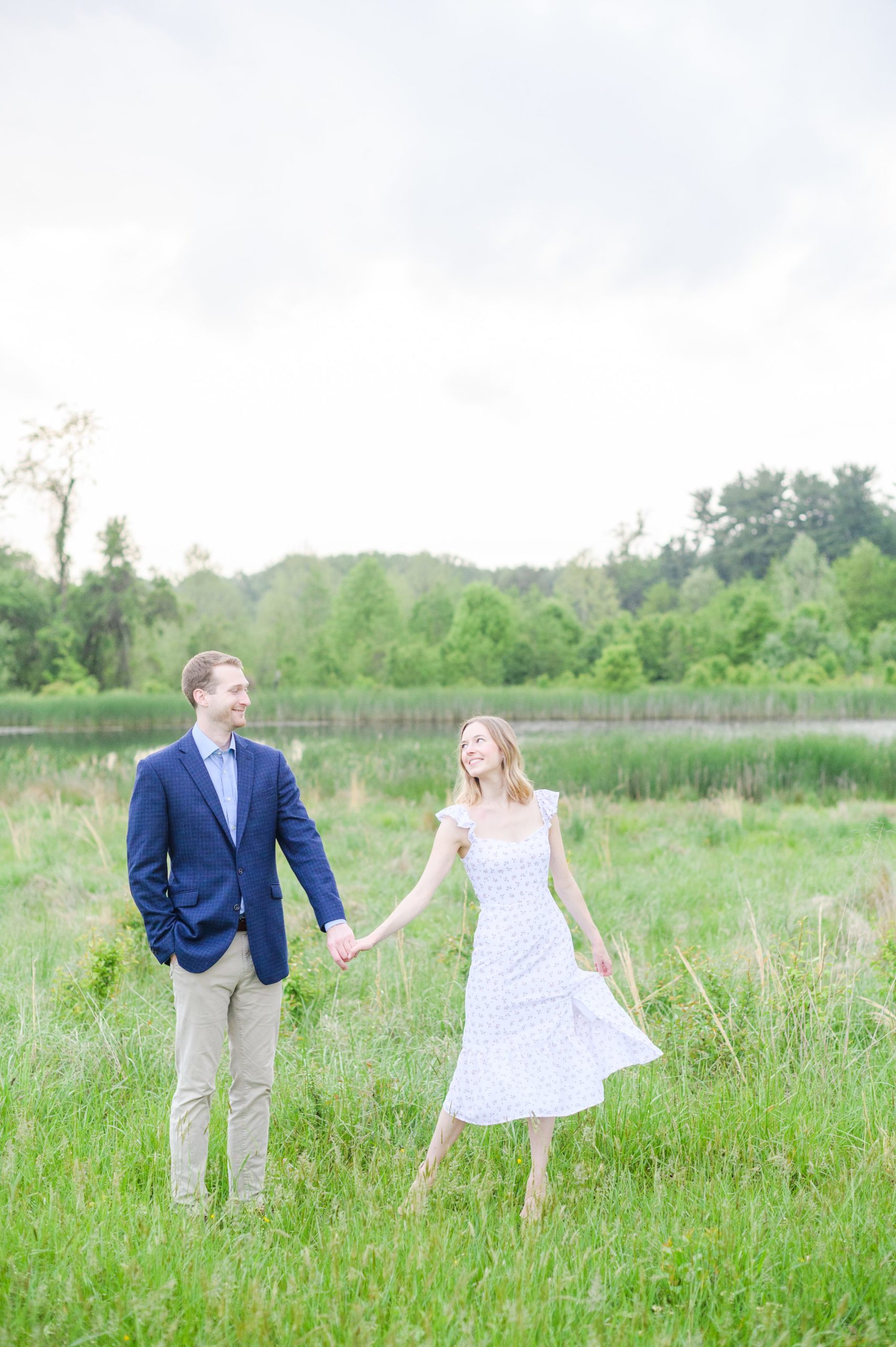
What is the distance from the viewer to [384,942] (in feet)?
20.4

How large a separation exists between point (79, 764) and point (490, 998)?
16057 millimetres

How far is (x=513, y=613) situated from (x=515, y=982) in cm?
5637

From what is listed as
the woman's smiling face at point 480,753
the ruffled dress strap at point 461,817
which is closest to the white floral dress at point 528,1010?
the ruffled dress strap at point 461,817

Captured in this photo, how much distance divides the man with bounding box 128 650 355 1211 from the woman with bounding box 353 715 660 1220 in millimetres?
381

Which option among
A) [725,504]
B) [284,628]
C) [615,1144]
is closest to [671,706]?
[284,628]

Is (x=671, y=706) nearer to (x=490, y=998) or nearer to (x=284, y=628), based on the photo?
(x=284, y=628)

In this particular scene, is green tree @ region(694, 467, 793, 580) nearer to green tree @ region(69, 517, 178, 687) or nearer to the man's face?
green tree @ region(69, 517, 178, 687)

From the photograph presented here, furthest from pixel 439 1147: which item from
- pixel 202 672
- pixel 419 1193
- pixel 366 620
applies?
pixel 366 620

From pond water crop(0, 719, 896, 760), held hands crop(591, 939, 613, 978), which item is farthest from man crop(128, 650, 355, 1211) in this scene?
pond water crop(0, 719, 896, 760)

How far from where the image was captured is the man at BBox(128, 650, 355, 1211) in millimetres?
2969

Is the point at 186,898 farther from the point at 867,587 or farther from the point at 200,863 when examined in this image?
the point at 867,587

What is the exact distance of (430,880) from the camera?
10.5 ft

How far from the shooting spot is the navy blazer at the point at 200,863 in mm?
2963

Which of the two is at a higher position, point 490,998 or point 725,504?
point 725,504
